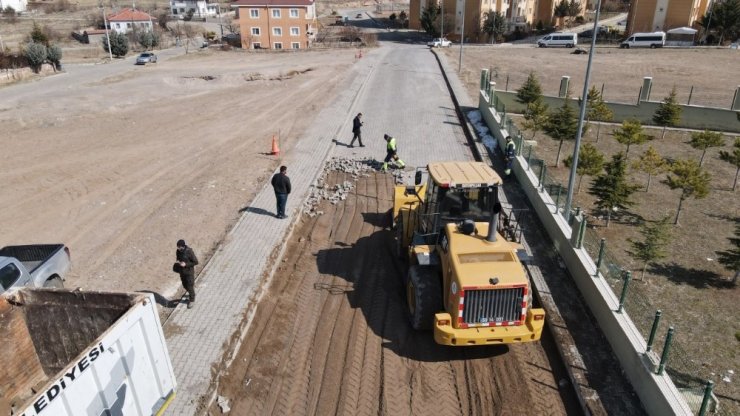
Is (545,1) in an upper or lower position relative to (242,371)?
upper

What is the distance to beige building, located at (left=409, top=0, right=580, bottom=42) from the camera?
6481cm

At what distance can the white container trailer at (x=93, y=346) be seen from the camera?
5906 millimetres

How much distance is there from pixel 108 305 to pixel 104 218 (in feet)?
29.0

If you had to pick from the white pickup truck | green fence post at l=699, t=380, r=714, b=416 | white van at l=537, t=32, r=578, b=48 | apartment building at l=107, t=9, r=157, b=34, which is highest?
apartment building at l=107, t=9, r=157, b=34

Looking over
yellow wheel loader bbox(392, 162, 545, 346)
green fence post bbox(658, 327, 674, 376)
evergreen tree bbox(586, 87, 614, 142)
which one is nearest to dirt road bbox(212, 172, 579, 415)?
yellow wheel loader bbox(392, 162, 545, 346)

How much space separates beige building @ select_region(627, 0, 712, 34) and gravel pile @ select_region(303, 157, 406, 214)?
54570 mm

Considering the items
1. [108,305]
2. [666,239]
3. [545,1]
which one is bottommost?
[666,239]

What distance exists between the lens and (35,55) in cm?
4091

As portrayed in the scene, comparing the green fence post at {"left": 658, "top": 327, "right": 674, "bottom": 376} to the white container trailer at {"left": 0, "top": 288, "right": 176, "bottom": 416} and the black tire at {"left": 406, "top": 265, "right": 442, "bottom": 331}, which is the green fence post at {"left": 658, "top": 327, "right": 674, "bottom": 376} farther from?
the white container trailer at {"left": 0, "top": 288, "right": 176, "bottom": 416}

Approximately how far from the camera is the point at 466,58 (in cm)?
4772

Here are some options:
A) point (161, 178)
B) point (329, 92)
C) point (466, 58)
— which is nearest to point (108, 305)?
point (161, 178)

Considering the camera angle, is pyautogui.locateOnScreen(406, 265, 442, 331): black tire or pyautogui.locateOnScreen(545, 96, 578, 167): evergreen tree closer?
pyautogui.locateOnScreen(406, 265, 442, 331): black tire

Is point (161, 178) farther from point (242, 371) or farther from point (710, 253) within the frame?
point (710, 253)

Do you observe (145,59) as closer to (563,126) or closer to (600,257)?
(563,126)
